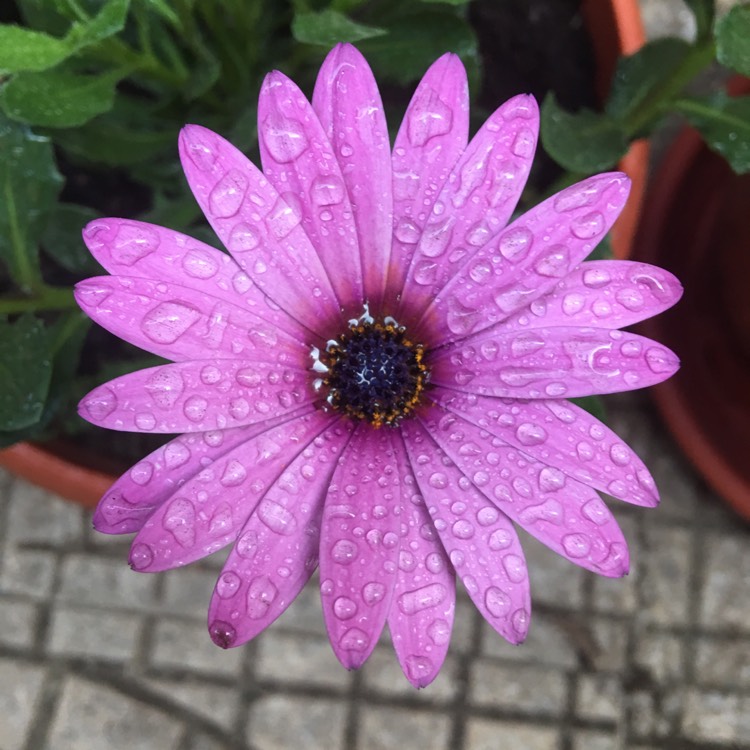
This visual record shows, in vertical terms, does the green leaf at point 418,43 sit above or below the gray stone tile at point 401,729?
above

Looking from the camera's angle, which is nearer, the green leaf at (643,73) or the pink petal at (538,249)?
the pink petal at (538,249)

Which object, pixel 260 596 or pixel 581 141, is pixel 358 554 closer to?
pixel 260 596

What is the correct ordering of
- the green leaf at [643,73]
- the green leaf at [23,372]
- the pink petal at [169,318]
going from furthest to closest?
the green leaf at [643,73], the green leaf at [23,372], the pink petal at [169,318]

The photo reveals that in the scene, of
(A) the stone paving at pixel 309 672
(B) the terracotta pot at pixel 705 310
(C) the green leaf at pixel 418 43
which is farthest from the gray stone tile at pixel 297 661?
(C) the green leaf at pixel 418 43

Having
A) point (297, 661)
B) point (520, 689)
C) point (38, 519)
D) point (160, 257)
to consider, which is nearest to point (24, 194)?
point (160, 257)

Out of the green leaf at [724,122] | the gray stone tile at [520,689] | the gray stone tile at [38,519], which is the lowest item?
the gray stone tile at [38,519]

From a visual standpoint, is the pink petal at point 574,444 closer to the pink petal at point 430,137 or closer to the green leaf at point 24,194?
the pink petal at point 430,137

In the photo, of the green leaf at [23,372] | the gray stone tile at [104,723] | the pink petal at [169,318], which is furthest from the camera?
the gray stone tile at [104,723]
